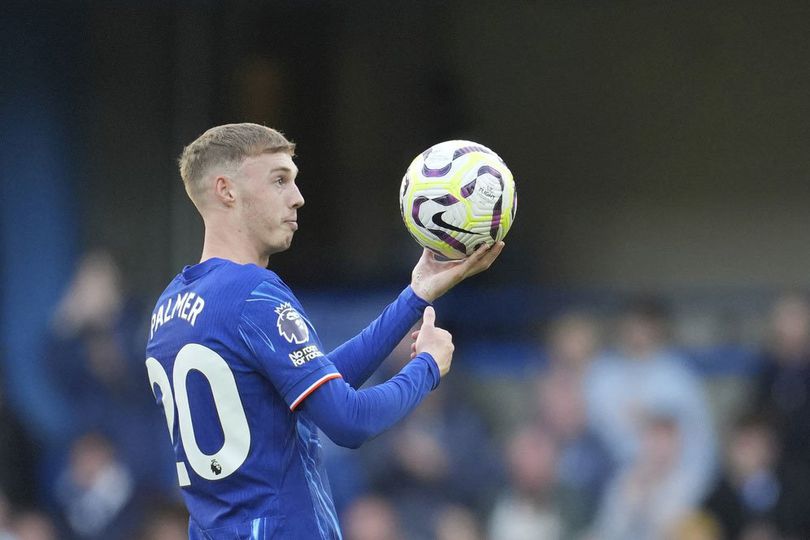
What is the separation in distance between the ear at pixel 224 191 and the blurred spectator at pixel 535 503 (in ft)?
15.0

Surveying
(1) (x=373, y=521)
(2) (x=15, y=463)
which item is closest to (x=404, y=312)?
(1) (x=373, y=521)

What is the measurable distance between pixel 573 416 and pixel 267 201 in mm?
4616

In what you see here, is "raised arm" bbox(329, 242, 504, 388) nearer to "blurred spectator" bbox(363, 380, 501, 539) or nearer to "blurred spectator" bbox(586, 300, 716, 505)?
"blurred spectator" bbox(363, 380, 501, 539)

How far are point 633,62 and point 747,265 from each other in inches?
68.8

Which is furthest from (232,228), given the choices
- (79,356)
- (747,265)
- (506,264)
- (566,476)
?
(747,265)

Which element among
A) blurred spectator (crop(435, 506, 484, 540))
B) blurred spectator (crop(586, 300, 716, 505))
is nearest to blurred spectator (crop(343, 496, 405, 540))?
blurred spectator (crop(435, 506, 484, 540))

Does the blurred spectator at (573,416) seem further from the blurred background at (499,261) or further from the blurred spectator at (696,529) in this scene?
the blurred spectator at (696,529)

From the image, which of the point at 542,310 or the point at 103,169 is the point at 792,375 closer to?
the point at 542,310

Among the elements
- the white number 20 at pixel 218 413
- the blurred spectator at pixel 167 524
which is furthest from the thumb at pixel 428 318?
the blurred spectator at pixel 167 524

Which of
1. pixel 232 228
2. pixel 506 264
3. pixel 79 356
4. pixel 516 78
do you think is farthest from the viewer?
pixel 516 78

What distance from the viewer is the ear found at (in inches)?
128

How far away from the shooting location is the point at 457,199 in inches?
139

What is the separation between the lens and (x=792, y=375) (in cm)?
709

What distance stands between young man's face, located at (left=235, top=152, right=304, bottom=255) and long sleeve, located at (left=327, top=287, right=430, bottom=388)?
14.3 inches
